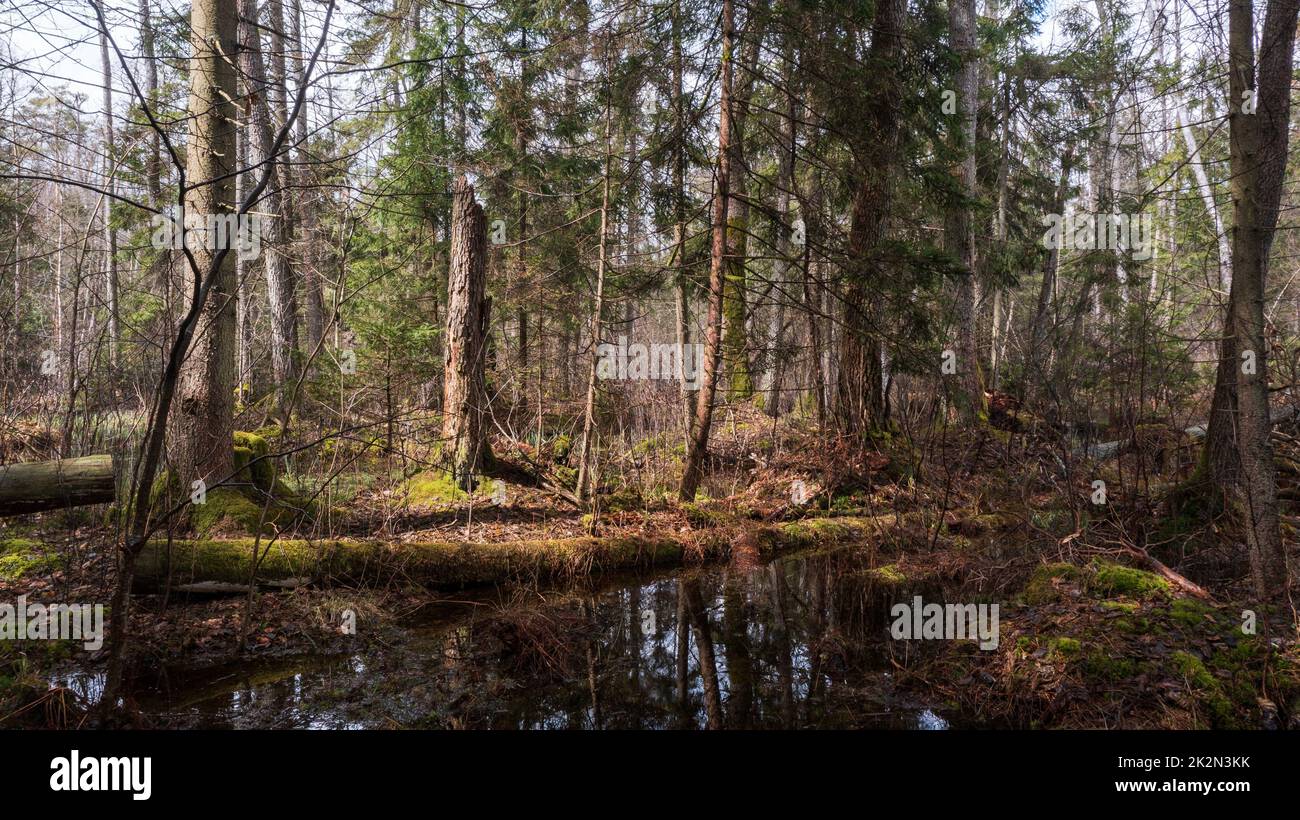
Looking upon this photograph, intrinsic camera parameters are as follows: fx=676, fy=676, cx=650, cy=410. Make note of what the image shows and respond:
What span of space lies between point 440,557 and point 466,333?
3.44 m

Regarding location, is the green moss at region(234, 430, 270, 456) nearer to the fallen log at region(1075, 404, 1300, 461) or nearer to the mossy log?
the mossy log

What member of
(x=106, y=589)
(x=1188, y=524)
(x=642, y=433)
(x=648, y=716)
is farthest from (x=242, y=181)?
(x=1188, y=524)

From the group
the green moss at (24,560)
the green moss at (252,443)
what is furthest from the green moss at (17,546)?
the green moss at (252,443)

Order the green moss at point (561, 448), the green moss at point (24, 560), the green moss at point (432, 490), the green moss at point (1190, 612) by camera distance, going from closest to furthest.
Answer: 1. the green moss at point (1190, 612)
2. the green moss at point (24, 560)
3. the green moss at point (432, 490)
4. the green moss at point (561, 448)

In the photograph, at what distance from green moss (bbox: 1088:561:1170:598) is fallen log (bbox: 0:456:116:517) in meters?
7.73

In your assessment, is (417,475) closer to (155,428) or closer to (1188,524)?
(155,428)

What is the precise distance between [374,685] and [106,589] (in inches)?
101

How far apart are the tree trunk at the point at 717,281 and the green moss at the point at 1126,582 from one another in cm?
449

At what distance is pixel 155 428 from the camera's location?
330 cm

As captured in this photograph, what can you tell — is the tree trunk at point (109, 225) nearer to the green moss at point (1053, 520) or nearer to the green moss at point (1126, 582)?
the green moss at point (1126, 582)

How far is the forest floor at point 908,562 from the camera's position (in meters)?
4.14

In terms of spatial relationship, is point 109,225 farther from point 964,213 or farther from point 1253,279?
point 1253,279

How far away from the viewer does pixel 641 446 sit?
33.3 feet

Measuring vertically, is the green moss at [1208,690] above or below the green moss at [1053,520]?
below
